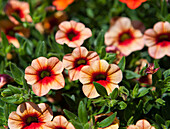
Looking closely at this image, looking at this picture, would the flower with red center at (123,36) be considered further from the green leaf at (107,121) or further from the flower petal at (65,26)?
the green leaf at (107,121)

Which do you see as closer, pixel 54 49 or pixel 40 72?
pixel 40 72

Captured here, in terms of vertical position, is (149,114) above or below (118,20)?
below

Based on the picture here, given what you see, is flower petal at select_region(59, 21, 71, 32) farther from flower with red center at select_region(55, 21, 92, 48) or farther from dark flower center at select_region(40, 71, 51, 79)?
dark flower center at select_region(40, 71, 51, 79)

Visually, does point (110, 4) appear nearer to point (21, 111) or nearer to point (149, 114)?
point (149, 114)

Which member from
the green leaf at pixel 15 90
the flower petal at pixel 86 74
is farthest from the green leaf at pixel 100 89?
the green leaf at pixel 15 90

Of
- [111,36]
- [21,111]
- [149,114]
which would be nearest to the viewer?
[21,111]

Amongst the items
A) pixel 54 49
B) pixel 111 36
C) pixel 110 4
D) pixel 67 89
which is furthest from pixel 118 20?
pixel 67 89

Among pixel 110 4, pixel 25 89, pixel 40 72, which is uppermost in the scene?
pixel 110 4

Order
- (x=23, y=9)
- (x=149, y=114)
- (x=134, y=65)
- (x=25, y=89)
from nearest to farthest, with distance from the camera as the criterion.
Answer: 1. (x=25, y=89)
2. (x=149, y=114)
3. (x=134, y=65)
4. (x=23, y=9)
